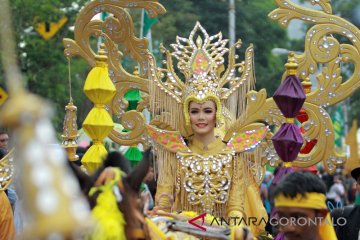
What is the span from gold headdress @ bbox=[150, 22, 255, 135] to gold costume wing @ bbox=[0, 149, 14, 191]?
4.30ft

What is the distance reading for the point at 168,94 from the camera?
8.88m

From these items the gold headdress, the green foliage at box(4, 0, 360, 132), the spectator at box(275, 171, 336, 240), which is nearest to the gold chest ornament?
the gold headdress

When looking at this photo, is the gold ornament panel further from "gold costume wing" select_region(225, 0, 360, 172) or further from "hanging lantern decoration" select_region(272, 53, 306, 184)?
"hanging lantern decoration" select_region(272, 53, 306, 184)

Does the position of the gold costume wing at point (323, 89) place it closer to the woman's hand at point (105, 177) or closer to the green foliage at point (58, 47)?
the woman's hand at point (105, 177)

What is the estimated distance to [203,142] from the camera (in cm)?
865

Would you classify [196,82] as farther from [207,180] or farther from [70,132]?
[70,132]

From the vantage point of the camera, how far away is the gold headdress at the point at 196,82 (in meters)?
8.71

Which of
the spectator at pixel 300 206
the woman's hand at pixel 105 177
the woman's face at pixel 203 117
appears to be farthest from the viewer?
the woman's face at pixel 203 117

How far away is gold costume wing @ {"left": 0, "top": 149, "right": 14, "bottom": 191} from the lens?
9.33m

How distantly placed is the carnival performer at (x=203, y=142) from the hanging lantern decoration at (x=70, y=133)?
0.61 metres

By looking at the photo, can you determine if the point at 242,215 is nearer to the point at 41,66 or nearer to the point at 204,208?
the point at 204,208

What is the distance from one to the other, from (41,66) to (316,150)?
11.7 meters

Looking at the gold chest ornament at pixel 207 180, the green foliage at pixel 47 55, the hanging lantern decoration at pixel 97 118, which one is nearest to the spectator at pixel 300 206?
the hanging lantern decoration at pixel 97 118

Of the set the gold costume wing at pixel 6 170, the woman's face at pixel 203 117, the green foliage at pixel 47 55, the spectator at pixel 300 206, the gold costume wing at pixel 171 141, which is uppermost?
the spectator at pixel 300 206
